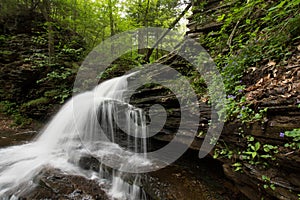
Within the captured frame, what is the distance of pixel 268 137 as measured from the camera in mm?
2000

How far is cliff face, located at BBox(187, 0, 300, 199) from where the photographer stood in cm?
185

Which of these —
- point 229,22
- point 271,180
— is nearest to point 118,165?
point 271,180

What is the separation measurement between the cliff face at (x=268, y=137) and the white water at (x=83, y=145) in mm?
1535

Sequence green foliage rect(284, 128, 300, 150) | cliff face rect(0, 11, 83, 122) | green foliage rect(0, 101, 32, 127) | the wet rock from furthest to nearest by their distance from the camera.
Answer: cliff face rect(0, 11, 83, 122) → green foliage rect(0, 101, 32, 127) → the wet rock → green foliage rect(284, 128, 300, 150)

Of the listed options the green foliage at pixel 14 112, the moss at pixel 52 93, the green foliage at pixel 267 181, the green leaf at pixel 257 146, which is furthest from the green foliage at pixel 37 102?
the green foliage at pixel 267 181

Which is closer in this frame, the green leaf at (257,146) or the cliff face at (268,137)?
the cliff face at (268,137)

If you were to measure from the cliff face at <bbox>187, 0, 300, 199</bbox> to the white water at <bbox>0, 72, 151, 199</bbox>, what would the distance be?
1535 millimetres

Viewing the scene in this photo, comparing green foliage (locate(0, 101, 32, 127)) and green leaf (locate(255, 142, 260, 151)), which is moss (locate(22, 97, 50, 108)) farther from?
green leaf (locate(255, 142, 260, 151))

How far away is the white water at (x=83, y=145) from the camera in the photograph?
311 centimetres

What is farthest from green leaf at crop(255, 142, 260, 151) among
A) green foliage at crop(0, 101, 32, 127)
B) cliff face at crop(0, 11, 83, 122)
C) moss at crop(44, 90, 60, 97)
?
green foliage at crop(0, 101, 32, 127)

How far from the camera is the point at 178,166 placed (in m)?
3.44

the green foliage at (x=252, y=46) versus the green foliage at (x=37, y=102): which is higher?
the green foliage at (x=252, y=46)

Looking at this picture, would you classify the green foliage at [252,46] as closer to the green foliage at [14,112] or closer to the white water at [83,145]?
the white water at [83,145]

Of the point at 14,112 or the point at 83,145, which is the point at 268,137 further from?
the point at 14,112
